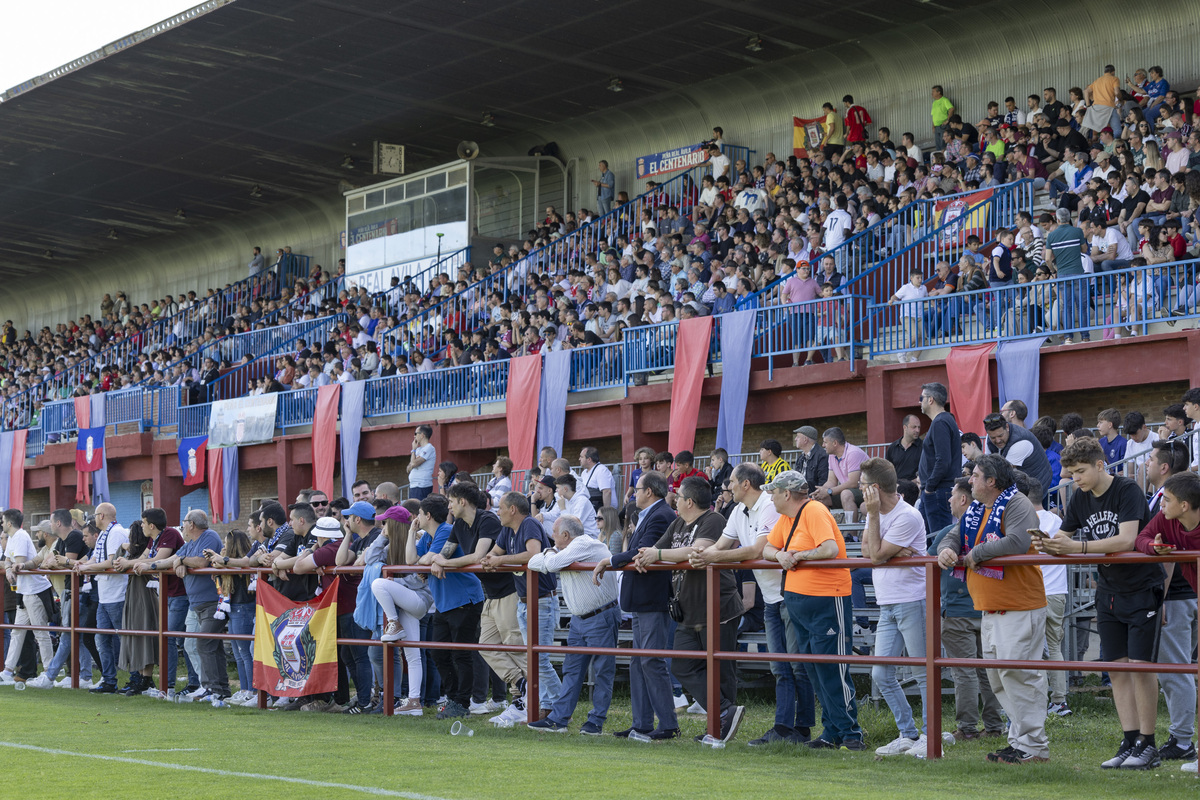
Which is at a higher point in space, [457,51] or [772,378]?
[457,51]

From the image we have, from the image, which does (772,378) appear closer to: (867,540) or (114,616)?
(114,616)

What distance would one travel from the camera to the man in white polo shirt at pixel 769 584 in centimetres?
996

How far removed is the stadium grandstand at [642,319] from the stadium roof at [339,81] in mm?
140

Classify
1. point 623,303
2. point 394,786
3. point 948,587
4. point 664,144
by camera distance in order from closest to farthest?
point 394,786 < point 948,587 < point 623,303 < point 664,144

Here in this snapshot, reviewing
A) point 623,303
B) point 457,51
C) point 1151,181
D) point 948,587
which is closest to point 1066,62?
point 1151,181

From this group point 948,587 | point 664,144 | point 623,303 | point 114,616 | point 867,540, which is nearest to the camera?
point 867,540

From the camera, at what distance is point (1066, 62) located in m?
24.7

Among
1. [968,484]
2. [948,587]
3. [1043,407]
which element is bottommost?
[948,587]

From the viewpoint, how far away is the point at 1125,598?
832 centimetres

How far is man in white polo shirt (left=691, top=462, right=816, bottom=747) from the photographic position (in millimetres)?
9961

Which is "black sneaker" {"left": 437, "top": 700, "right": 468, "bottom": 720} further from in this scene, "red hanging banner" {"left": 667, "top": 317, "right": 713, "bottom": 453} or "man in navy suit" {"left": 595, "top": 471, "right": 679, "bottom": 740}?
"red hanging banner" {"left": 667, "top": 317, "right": 713, "bottom": 453}

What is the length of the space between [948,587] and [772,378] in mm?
9831

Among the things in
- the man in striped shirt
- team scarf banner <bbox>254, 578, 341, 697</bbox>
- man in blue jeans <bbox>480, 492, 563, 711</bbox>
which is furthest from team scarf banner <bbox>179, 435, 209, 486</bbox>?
the man in striped shirt

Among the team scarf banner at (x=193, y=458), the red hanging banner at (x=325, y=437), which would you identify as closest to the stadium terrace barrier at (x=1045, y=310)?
the red hanging banner at (x=325, y=437)
